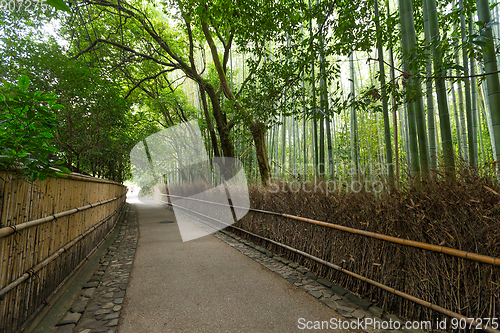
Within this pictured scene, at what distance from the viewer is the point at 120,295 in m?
2.74

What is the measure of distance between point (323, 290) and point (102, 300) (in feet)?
7.49

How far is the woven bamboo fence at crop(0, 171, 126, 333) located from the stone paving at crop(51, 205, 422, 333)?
286mm

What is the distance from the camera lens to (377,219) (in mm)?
2502

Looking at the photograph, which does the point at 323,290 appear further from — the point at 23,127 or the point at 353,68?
the point at 353,68

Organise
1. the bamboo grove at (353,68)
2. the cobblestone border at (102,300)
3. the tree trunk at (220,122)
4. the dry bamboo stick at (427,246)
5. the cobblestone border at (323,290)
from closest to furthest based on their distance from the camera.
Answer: the dry bamboo stick at (427,246)
the cobblestone border at (102,300)
the cobblestone border at (323,290)
the bamboo grove at (353,68)
the tree trunk at (220,122)

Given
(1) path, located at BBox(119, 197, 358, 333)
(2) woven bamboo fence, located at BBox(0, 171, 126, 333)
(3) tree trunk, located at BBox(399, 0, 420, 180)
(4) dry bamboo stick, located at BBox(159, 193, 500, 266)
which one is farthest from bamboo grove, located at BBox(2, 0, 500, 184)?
(2) woven bamboo fence, located at BBox(0, 171, 126, 333)

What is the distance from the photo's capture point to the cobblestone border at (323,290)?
228cm

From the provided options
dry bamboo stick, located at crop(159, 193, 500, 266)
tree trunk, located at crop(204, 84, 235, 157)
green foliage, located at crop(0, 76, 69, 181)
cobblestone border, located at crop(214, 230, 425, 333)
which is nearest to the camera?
green foliage, located at crop(0, 76, 69, 181)

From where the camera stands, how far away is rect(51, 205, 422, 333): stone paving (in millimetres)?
2189

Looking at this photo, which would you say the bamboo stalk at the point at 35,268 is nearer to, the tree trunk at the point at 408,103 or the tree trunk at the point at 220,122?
the tree trunk at the point at 408,103

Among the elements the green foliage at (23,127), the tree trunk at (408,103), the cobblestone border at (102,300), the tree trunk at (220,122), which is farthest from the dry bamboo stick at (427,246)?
the tree trunk at (220,122)

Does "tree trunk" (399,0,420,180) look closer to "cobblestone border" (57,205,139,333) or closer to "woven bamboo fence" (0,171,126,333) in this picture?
"cobblestone border" (57,205,139,333)

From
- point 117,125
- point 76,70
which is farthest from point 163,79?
point 76,70

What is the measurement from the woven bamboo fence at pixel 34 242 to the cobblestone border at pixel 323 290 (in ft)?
7.98
